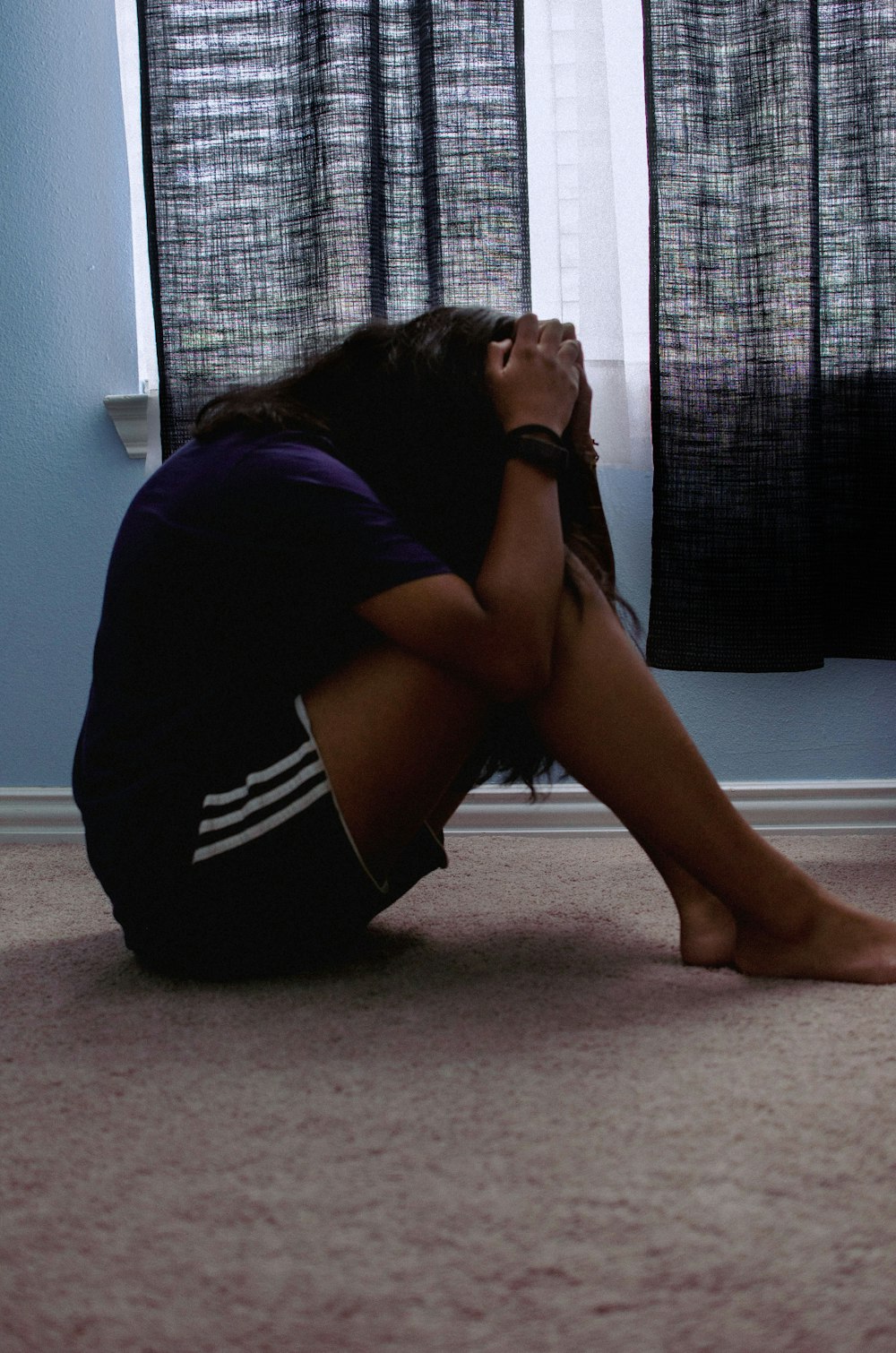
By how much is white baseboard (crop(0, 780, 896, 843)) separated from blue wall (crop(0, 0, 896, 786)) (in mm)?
27

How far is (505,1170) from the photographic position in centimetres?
55

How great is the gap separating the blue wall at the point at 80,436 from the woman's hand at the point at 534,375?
1.88ft

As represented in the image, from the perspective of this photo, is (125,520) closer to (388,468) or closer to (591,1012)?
(388,468)

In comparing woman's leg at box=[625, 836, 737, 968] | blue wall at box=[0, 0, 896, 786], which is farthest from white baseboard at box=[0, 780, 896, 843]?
woman's leg at box=[625, 836, 737, 968]

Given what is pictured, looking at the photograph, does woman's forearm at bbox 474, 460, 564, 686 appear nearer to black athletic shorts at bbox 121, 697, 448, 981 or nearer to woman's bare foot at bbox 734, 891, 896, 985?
black athletic shorts at bbox 121, 697, 448, 981

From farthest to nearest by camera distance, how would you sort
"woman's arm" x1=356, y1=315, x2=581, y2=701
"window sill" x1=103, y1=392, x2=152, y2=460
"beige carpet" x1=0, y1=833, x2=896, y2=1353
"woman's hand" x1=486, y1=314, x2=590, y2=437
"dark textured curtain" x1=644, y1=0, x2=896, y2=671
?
"window sill" x1=103, y1=392, x2=152, y2=460
"dark textured curtain" x1=644, y1=0, x2=896, y2=671
"woman's hand" x1=486, y1=314, x2=590, y2=437
"woman's arm" x1=356, y1=315, x2=581, y2=701
"beige carpet" x1=0, y1=833, x2=896, y2=1353

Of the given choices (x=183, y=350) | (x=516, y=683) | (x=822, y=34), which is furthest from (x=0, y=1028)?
(x=822, y=34)

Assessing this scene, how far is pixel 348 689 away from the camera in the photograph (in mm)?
832

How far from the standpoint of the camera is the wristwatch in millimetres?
875

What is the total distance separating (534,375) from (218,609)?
0.35 meters

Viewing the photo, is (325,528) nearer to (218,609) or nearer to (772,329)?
(218,609)

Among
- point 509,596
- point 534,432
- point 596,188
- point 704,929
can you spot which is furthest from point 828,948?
point 596,188

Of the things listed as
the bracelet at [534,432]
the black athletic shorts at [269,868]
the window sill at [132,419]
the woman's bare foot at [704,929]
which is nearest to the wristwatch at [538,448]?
the bracelet at [534,432]

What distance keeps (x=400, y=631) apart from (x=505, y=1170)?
0.39 metres
